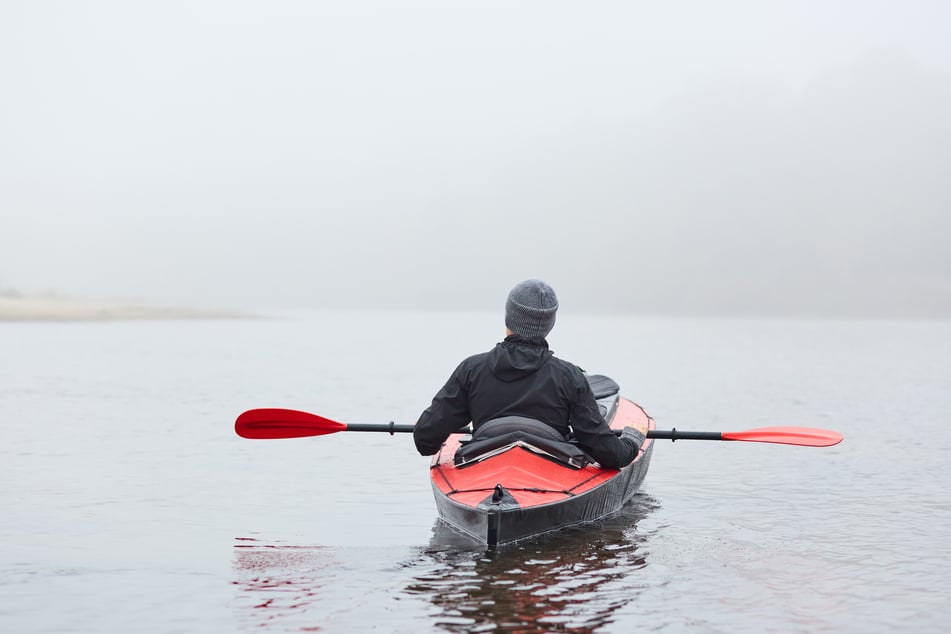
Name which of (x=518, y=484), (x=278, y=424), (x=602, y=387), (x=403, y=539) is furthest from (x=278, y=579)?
(x=602, y=387)

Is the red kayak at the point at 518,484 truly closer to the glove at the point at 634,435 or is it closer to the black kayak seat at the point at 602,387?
the glove at the point at 634,435

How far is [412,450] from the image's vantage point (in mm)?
15992

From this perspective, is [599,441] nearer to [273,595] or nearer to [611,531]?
[611,531]

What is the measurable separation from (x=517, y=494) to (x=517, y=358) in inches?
42.1

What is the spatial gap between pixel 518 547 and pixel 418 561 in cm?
80

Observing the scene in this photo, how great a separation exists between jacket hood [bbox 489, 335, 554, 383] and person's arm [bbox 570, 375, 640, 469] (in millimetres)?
403

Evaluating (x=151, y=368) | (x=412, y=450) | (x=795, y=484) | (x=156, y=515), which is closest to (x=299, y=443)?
(x=412, y=450)

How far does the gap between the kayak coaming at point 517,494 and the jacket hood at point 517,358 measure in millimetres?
648

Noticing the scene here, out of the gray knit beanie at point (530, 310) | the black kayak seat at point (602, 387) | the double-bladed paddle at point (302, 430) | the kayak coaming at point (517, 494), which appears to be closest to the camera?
the kayak coaming at point (517, 494)

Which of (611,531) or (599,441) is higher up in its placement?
(599,441)

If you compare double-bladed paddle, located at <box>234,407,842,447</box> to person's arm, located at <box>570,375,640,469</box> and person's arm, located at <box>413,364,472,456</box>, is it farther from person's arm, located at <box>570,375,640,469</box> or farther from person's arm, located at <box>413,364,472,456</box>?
person's arm, located at <box>413,364,472,456</box>

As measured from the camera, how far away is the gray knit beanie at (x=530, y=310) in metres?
8.22

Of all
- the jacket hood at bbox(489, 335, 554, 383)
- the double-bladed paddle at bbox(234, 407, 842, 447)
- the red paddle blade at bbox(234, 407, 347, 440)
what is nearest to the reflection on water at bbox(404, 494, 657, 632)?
the jacket hood at bbox(489, 335, 554, 383)

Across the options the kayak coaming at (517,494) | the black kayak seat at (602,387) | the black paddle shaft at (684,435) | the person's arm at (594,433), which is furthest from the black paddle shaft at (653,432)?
the black kayak seat at (602,387)
